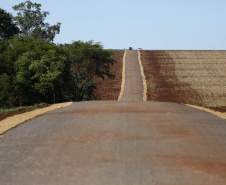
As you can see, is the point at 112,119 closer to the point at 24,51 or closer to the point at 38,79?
the point at 38,79

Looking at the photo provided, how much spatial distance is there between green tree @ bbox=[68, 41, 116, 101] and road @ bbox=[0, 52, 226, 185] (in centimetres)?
2719

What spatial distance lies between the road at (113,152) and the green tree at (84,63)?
27.2 meters

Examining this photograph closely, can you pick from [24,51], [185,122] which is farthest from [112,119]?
[24,51]

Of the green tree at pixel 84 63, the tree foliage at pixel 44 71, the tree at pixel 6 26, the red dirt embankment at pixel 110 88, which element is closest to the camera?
the tree foliage at pixel 44 71

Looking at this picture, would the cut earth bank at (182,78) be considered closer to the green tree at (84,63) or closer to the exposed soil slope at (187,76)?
the exposed soil slope at (187,76)

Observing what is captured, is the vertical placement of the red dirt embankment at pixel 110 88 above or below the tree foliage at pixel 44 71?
below

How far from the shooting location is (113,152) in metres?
11.5

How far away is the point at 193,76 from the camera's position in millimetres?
70750

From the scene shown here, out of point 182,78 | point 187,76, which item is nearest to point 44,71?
point 182,78

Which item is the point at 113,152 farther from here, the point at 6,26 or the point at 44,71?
the point at 6,26

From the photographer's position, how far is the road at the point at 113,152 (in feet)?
29.5

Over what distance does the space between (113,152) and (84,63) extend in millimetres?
36456

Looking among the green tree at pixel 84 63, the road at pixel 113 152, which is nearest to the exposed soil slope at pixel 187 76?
the green tree at pixel 84 63

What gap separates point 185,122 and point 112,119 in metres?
4.36
